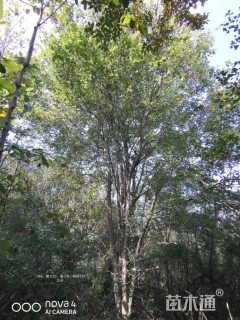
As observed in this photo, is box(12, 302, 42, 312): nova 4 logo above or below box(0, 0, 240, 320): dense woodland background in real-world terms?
below

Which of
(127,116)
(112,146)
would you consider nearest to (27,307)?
(112,146)

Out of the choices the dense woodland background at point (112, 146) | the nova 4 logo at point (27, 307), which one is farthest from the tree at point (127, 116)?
the nova 4 logo at point (27, 307)

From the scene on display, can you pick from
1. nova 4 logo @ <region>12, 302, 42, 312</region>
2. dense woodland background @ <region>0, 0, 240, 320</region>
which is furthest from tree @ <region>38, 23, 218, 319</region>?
nova 4 logo @ <region>12, 302, 42, 312</region>

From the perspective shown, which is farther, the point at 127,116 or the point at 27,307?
the point at 27,307

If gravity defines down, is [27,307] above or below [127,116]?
below

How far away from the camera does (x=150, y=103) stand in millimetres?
6168

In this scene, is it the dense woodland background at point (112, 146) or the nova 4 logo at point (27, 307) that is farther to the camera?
the nova 4 logo at point (27, 307)

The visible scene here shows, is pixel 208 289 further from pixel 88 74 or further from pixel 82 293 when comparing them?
pixel 88 74

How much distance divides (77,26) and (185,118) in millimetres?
3598

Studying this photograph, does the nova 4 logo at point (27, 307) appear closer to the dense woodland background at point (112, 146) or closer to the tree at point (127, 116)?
the dense woodland background at point (112, 146)

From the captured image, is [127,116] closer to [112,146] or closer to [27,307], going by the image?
[112,146]

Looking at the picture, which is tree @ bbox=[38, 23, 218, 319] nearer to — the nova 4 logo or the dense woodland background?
the dense woodland background

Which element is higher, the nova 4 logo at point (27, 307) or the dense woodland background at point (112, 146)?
the dense woodland background at point (112, 146)

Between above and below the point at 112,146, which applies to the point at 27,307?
below
